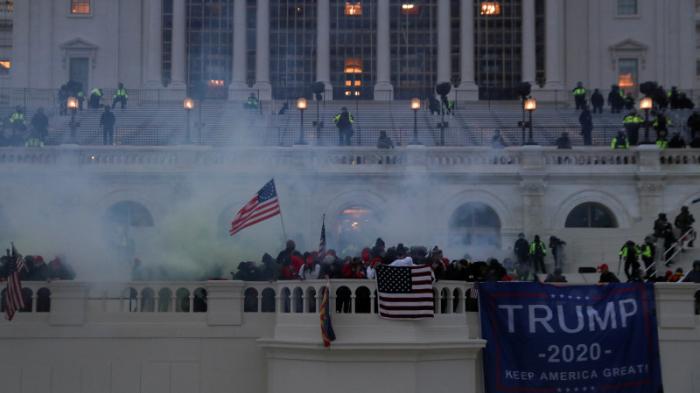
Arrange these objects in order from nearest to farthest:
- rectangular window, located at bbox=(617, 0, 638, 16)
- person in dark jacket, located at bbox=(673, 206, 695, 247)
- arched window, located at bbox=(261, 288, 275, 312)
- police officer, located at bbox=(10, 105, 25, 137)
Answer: arched window, located at bbox=(261, 288, 275, 312) < person in dark jacket, located at bbox=(673, 206, 695, 247) < police officer, located at bbox=(10, 105, 25, 137) < rectangular window, located at bbox=(617, 0, 638, 16)

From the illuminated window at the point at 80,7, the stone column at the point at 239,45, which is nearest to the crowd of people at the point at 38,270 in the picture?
the stone column at the point at 239,45

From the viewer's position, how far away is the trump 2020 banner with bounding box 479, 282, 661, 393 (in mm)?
24828

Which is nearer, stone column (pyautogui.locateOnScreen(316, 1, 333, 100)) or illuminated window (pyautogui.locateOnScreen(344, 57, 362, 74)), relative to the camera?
stone column (pyautogui.locateOnScreen(316, 1, 333, 100))

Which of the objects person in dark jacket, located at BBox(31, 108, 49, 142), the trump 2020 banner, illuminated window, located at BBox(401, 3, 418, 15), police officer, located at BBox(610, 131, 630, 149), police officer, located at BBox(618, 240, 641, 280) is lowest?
the trump 2020 banner

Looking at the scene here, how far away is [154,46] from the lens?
219 feet

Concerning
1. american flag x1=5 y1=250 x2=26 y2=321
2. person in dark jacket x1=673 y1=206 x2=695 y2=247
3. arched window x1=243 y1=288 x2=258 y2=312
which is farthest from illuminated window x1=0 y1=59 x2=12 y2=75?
arched window x1=243 y1=288 x2=258 y2=312

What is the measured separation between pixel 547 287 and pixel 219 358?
241 inches

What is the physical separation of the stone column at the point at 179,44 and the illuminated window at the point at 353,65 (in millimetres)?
7938

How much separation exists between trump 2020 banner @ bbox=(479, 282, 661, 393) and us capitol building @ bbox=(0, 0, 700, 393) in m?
0.36

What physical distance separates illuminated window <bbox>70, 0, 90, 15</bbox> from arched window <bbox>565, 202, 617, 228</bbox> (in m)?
34.7

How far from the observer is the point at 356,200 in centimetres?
4212

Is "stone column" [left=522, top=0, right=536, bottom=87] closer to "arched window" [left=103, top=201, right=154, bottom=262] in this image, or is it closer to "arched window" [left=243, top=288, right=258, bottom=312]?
"arched window" [left=103, top=201, right=154, bottom=262]

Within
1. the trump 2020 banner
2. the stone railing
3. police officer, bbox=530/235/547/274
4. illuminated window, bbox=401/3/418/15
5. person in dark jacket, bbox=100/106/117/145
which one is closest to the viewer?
the trump 2020 banner

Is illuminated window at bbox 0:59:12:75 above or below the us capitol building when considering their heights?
above
